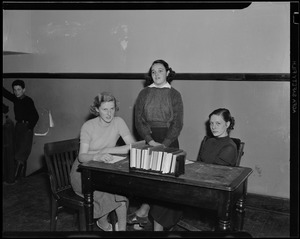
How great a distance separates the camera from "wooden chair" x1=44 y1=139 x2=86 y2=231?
10.5ft

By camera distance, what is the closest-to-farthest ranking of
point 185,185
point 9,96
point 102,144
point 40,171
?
point 185,185
point 102,144
point 9,96
point 40,171

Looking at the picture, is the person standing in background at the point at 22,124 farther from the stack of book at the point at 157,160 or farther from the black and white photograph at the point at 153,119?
the stack of book at the point at 157,160

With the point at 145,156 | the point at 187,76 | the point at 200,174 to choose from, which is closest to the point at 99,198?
the point at 145,156

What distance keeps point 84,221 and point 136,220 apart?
0.76 m

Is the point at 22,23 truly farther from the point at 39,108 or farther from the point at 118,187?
the point at 118,187

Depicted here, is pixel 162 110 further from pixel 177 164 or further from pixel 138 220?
pixel 177 164

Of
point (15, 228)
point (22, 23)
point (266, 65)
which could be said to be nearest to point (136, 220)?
point (15, 228)

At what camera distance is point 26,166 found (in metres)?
6.04

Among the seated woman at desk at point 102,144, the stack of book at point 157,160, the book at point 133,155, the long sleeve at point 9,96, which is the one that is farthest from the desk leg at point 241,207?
the long sleeve at point 9,96

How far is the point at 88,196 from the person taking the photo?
3062 mm

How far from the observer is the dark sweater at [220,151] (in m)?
3.13

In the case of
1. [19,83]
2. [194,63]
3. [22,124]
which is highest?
[194,63]

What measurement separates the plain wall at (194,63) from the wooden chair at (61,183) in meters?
1.83

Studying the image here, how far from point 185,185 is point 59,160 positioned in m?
1.38
